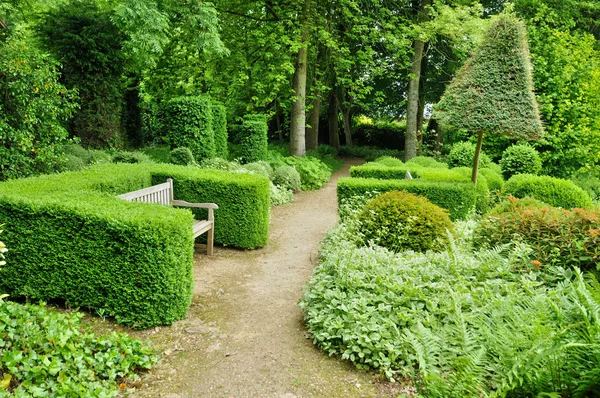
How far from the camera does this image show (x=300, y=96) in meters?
15.9

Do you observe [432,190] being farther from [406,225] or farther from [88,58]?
[88,58]

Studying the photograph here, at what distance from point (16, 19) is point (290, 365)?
13473 millimetres

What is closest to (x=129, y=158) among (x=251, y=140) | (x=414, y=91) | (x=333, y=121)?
(x=251, y=140)

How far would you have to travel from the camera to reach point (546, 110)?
609 inches

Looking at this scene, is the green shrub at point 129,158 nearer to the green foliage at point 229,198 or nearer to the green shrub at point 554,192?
the green foliage at point 229,198

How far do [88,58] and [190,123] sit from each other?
427 centimetres

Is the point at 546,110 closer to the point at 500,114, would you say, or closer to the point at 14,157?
the point at 500,114

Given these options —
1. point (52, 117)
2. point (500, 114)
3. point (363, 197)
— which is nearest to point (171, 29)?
point (52, 117)

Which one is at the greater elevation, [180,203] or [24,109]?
[24,109]

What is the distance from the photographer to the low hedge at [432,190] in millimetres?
8406

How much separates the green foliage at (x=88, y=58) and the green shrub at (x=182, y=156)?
3825 millimetres

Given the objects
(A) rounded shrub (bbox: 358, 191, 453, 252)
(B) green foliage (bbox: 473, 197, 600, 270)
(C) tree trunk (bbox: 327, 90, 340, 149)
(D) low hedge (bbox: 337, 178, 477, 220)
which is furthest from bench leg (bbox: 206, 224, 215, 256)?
(C) tree trunk (bbox: 327, 90, 340, 149)

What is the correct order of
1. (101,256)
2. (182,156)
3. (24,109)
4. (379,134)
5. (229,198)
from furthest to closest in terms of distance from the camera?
(379,134)
(182,156)
(24,109)
(229,198)
(101,256)

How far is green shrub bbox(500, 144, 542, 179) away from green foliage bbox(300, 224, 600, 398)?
8577mm
